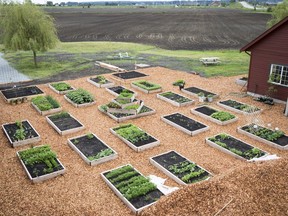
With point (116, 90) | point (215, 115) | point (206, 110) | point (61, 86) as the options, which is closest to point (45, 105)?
point (61, 86)

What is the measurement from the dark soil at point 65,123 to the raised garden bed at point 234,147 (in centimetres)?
750

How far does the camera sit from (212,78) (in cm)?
2578

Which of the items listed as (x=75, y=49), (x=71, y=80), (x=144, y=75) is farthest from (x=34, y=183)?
(x=75, y=49)

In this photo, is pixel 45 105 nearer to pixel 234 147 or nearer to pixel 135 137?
pixel 135 137

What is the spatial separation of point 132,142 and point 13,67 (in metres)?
21.7

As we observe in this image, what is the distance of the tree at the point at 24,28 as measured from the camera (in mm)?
27344

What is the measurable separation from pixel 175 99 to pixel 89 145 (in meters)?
8.35

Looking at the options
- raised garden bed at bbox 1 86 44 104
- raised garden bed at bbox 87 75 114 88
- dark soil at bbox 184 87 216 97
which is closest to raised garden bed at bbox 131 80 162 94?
raised garden bed at bbox 87 75 114 88

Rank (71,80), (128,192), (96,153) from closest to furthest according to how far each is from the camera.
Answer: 1. (128,192)
2. (96,153)
3. (71,80)

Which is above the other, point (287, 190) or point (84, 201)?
point (287, 190)

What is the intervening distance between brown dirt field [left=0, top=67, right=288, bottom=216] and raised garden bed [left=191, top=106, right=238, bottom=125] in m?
0.35

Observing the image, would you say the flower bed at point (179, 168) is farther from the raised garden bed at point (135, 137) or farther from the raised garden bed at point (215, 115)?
the raised garden bed at point (215, 115)

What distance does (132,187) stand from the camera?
1040 centimetres

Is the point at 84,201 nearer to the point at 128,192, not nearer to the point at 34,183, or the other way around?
the point at 128,192
